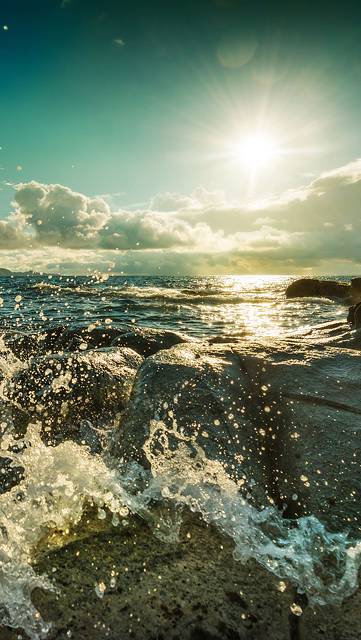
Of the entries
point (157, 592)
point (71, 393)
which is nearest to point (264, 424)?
point (157, 592)

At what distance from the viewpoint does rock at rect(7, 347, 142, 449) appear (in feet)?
15.4

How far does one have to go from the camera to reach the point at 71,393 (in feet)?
16.2

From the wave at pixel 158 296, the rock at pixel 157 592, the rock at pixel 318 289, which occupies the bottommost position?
the rock at pixel 157 592

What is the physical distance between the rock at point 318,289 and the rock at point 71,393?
34462 millimetres

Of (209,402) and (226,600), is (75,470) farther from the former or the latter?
(226,600)

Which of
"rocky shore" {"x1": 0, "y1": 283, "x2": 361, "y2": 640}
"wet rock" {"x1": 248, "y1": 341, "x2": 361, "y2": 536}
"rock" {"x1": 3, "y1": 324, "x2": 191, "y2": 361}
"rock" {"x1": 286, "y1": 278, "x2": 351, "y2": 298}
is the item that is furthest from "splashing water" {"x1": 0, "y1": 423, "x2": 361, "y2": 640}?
"rock" {"x1": 286, "y1": 278, "x2": 351, "y2": 298}

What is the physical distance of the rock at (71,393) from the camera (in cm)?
470

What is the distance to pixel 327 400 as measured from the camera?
4027 millimetres

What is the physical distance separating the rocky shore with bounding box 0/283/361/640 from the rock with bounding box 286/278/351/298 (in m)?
33.6

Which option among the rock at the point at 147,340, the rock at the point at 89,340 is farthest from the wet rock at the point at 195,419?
the rock at the point at 89,340

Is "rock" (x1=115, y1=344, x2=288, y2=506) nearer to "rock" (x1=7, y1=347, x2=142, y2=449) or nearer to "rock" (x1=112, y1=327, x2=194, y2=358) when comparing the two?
"rock" (x1=7, y1=347, x2=142, y2=449)

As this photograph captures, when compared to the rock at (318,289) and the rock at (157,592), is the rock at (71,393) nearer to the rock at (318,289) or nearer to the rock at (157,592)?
Result: the rock at (157,592)

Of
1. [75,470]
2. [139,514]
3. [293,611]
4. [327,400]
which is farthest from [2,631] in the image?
[327,400]

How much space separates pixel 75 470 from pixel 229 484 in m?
1.47
